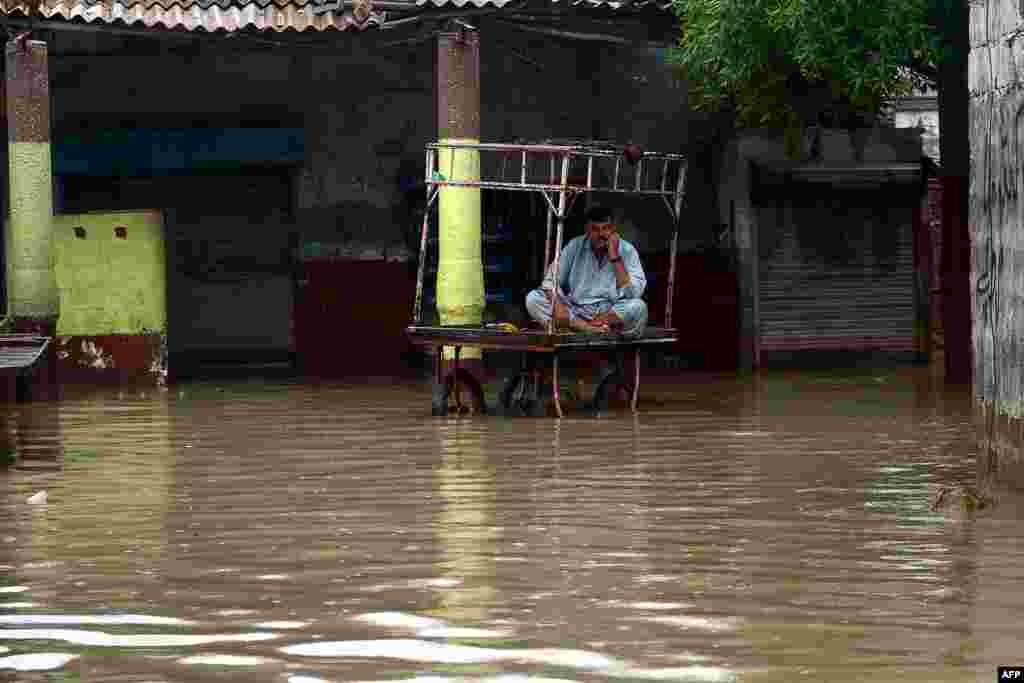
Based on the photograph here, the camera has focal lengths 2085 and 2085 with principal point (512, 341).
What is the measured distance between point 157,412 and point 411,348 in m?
4.97

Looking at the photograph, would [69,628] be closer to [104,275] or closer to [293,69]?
[104,275]

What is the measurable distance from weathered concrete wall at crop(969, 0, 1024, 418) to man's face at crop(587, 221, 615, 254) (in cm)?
465

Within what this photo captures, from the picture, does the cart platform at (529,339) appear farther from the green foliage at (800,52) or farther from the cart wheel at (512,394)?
the green foliage at (800,52)

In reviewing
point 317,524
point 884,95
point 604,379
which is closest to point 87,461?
point 317,524

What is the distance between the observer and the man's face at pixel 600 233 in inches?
553

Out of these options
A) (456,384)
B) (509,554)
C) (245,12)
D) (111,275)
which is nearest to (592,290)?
(456,384)

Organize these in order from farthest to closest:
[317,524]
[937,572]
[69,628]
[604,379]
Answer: [604,379]
[317,524]
[937,572]
[69,628]

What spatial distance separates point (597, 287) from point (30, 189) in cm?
Result: 484

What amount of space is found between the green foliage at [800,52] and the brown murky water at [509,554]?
3.03 m

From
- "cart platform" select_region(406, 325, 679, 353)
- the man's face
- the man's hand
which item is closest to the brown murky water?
"cart platform" select_region(406, 325, 679, 353)

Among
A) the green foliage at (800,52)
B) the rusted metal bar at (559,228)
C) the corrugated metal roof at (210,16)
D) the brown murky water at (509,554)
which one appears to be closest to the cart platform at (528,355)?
the rusted metal bar at (559,228)

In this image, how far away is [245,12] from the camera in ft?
54.3

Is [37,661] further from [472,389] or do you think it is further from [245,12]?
[245,12]

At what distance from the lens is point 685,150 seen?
768 inches
